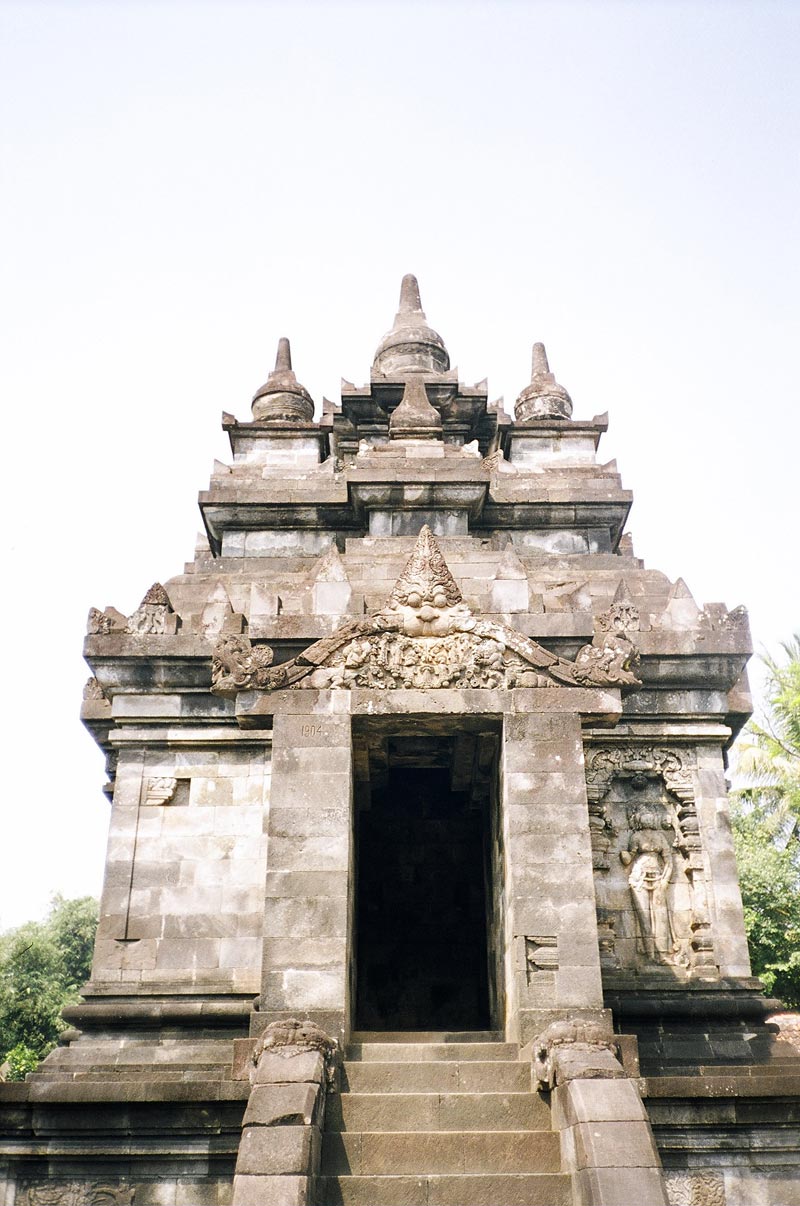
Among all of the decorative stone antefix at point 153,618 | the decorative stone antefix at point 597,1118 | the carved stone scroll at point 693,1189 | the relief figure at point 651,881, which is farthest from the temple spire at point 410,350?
the carved stone scroll at point 693,1189

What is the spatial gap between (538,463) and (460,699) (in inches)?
349

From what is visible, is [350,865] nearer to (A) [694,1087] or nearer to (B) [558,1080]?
(B) [558,1080]

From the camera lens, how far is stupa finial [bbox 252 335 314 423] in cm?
1953

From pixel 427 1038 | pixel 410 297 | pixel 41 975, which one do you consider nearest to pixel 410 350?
pixel 410 297

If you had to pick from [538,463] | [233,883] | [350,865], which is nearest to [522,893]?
[350,865]

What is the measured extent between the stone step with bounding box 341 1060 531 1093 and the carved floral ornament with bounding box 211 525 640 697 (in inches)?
131

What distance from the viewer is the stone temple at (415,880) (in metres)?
8.75

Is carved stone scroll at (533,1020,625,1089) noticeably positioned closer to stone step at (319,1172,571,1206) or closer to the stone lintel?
stone step at (319,1172,571,1206)

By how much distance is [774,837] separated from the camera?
29.7m

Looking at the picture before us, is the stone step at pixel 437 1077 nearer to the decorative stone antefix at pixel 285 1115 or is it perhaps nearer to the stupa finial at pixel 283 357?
the decorative stone antefix at pixel 285 1115

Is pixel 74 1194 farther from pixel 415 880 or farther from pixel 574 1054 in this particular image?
pixel 415 880

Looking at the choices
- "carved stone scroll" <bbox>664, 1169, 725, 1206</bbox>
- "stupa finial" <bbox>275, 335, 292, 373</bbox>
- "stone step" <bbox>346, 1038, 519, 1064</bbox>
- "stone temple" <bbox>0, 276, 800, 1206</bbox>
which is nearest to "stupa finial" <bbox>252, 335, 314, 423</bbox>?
"stupa finial" <bbox>275, 335, 292, 373</bbox>

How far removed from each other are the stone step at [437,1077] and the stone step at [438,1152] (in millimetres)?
545

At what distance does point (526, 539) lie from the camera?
1616 cm
